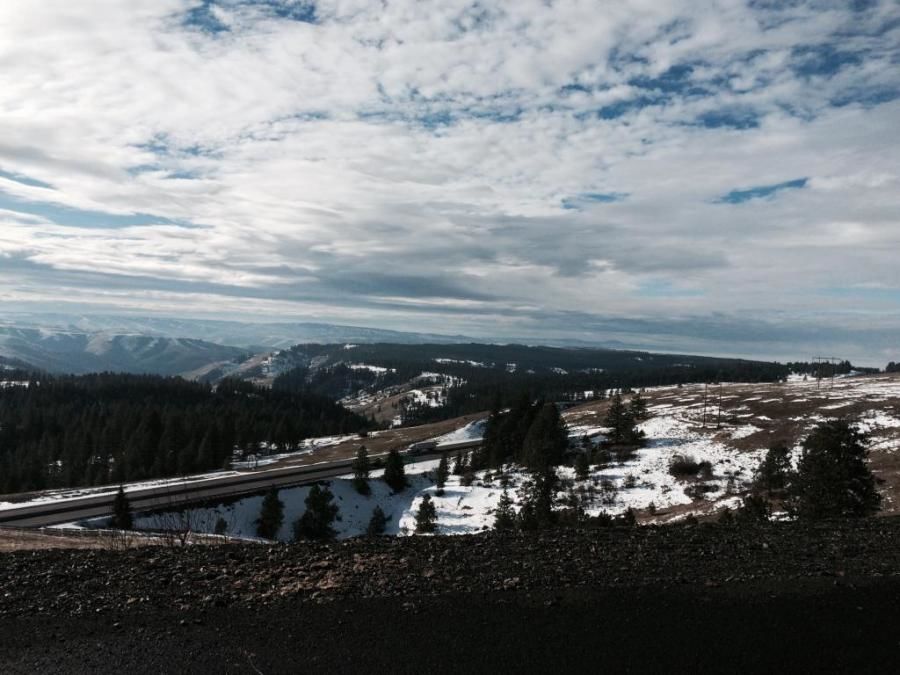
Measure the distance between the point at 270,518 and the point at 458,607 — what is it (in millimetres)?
42595

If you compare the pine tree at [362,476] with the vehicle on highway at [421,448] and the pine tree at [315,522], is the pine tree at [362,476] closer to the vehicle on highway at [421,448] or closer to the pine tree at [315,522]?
the pine tree at [315,522]

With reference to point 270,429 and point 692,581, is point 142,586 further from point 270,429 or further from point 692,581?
point 270,429

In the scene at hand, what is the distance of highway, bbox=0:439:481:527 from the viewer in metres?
45.1

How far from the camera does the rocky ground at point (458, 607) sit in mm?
7844

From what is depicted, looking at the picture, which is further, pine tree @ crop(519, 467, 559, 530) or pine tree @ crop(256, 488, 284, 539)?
pine tree @ crop(256, 488, 284, 539)

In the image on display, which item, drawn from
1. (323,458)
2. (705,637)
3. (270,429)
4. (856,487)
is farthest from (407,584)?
(270,429)

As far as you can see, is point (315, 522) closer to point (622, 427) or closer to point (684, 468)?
point (684, 468)

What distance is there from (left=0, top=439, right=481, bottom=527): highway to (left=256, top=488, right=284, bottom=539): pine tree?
617 cm

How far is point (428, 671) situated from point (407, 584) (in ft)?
9.00

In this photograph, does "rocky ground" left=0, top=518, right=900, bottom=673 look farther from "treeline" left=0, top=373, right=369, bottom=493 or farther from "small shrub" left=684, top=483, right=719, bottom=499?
"treeline" left=0, top=373, right=369, bottom=493

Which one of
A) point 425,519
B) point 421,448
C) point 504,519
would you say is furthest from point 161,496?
point 421,448

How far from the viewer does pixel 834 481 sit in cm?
2494

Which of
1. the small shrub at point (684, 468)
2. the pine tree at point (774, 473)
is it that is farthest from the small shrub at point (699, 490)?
the small shrub at point (684, 468)

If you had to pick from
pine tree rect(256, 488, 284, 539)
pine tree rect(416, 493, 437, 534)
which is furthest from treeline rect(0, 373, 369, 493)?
pine tree rect(416, 493, 437, 534)
